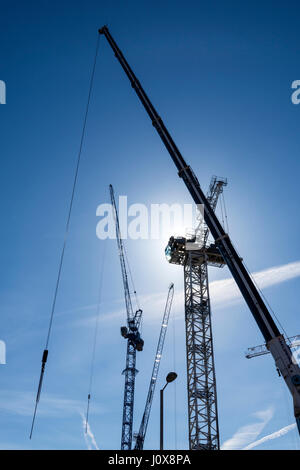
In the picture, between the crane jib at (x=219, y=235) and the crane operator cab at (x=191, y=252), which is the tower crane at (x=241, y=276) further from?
the crane operator cab at (x=191, y=252)

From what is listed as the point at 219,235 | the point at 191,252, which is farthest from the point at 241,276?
the point at 191,252

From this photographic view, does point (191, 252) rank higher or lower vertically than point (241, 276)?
higher

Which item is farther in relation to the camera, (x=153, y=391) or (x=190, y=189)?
(x=153, y=391)

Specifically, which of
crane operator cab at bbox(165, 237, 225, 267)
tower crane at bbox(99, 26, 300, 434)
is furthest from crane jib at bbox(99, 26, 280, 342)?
crane operator cab at bbox(165, 237, 225, 267)

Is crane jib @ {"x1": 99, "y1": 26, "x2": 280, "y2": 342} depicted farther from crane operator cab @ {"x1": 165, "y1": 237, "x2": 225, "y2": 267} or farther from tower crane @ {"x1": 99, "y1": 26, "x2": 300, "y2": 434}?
crane operator cab @ {"x1": 165, "y1": 237, "x2": 225, "y2": 267}

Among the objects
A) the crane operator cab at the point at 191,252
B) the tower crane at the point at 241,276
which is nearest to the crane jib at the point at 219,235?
the tower crane at the point at 241,276

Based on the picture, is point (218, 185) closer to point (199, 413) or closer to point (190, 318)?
point (190, 318)

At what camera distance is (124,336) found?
83.6 m

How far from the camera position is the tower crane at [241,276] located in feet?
72.5

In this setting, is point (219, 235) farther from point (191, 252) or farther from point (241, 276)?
point (191, 252)

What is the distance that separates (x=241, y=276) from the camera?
27.0m
